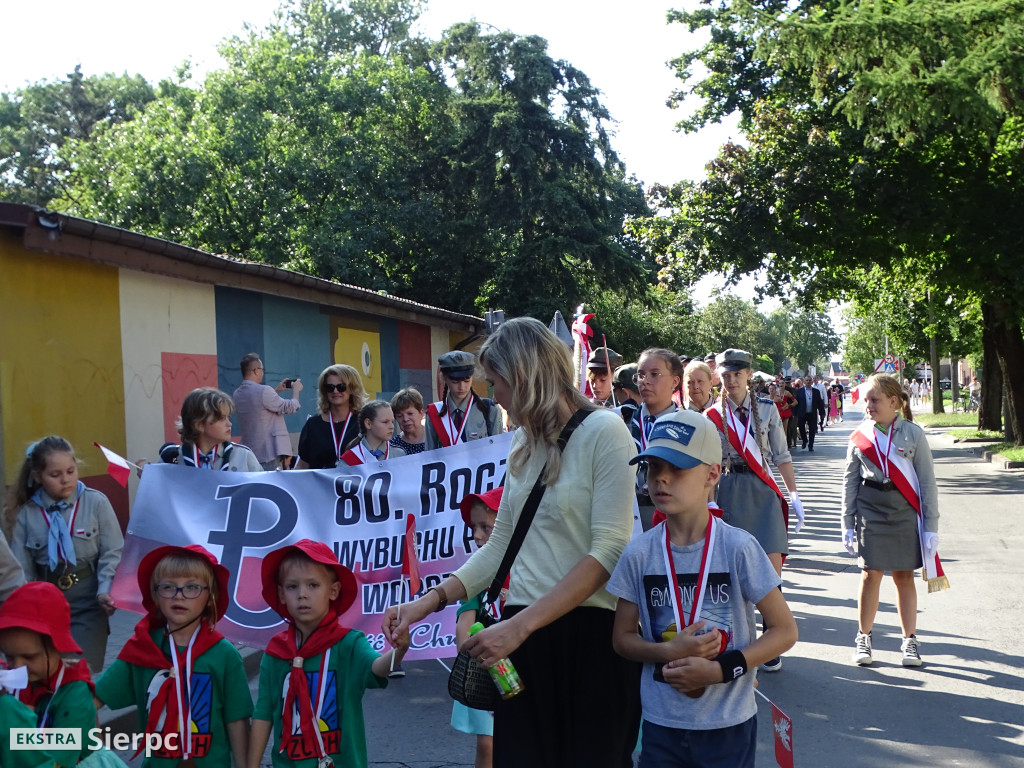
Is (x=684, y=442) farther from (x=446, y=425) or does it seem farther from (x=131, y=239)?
(x=131, y=239)

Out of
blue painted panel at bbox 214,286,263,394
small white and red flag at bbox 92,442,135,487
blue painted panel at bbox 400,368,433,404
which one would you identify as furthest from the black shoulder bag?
blue painted panel at bbox 400,368,433,404

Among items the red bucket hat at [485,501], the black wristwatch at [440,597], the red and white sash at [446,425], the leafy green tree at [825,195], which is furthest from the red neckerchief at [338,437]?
the leafy green tree at [825,195]

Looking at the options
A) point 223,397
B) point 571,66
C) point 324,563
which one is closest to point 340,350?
point 223,397

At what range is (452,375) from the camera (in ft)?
24.6

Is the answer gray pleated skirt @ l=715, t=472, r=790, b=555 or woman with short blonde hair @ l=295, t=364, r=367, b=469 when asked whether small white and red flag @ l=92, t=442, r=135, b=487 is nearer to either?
woman with short blonde hair @ l=295, t=364, r=367, b=469

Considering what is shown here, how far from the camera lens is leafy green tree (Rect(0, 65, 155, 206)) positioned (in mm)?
51250

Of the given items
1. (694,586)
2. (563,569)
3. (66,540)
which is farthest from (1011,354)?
(563,569)

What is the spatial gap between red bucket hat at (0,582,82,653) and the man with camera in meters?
6.92

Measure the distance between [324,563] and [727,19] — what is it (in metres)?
22.9

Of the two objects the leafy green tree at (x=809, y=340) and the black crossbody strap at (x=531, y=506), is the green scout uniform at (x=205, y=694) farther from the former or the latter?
the leafy green tree at (x=809, y=340)

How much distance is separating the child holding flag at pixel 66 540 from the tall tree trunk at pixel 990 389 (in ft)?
96.6

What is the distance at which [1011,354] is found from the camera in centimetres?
2655

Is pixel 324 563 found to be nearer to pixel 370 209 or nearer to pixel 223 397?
pixel 223 397

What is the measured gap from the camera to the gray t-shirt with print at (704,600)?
3180mm
